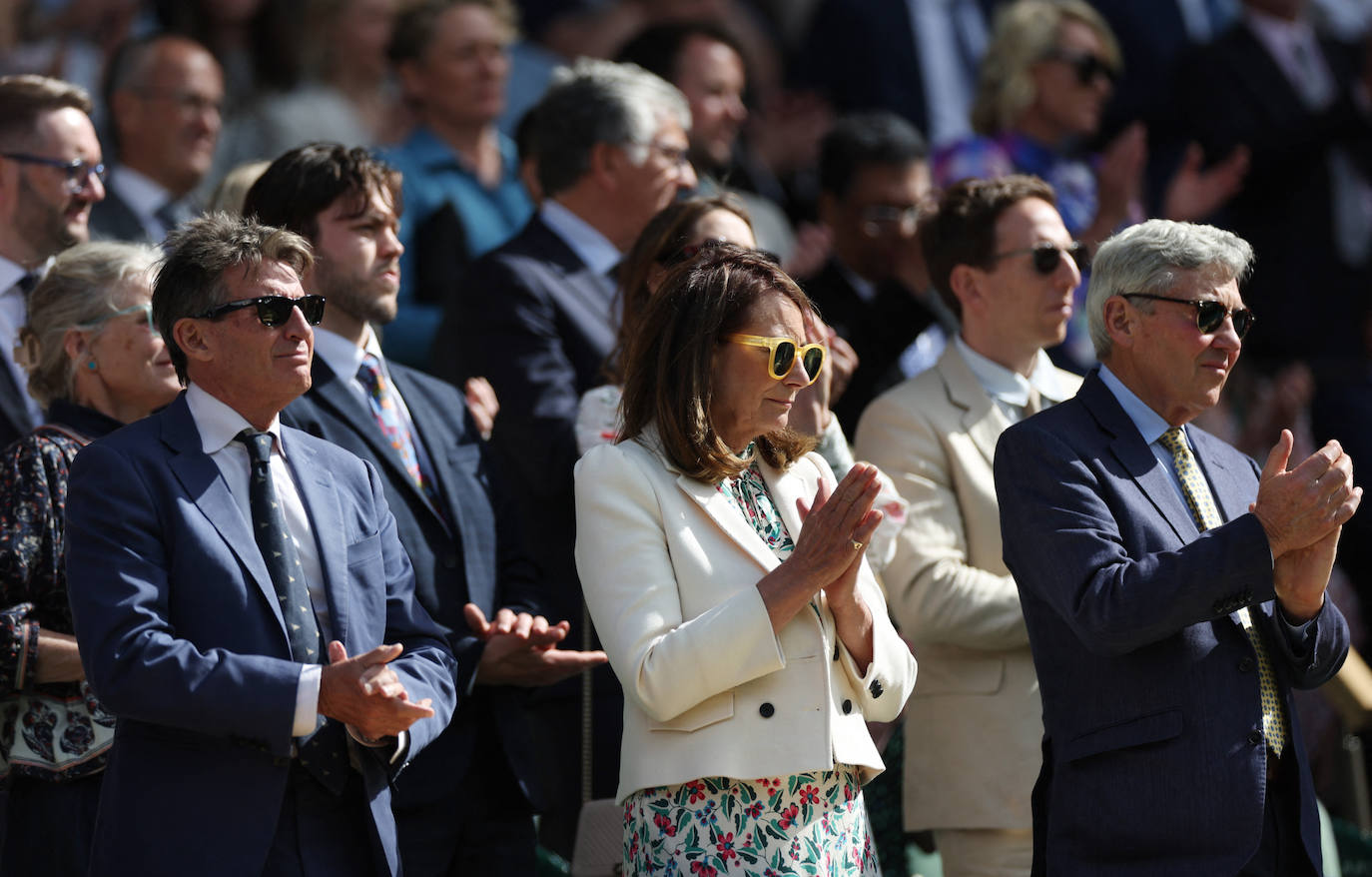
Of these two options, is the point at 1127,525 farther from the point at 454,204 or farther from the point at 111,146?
the point at 111,146

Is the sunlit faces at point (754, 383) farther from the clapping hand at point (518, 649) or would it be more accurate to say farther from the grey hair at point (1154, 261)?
the grey hair at point (1154, 261)

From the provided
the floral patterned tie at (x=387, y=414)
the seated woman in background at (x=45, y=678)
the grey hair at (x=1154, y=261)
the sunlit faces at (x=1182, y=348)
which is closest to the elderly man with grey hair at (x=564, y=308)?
the floral patterned tie at (x=387, y=414)

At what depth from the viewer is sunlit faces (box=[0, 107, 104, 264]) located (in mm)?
4863

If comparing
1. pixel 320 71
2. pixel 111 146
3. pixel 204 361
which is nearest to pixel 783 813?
pixel 204 361

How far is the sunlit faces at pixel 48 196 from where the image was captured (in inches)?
→ 191

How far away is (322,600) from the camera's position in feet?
11.3

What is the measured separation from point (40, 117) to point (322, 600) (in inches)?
88.3

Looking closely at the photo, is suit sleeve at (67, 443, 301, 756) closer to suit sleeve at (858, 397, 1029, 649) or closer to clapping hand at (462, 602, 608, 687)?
clapping hand at (462, 602, 608, 687)

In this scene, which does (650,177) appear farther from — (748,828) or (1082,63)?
(748,828)

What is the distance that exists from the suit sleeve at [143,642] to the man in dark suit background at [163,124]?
3339mm

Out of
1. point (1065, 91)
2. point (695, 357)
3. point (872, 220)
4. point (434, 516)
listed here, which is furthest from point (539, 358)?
point (1065, 91)

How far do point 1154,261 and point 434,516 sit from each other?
1803 millimetres

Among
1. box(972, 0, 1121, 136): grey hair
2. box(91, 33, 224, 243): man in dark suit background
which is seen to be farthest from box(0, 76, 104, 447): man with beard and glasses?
box(972, 0, 1121, 136): grey hair

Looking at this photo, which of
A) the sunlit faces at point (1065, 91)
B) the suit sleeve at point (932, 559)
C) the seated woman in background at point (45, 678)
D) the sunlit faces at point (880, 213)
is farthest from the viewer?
the sunlit faces at point (1065, 91)
